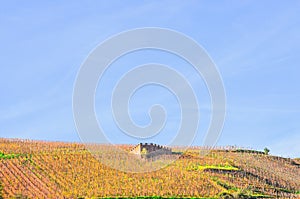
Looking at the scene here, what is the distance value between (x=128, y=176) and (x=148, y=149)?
589 centimetres

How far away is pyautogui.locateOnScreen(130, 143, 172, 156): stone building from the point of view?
1686 inches

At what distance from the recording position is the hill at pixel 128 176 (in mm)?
34250

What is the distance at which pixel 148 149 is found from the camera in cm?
4325

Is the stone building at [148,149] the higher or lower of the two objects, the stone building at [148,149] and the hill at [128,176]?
the higher

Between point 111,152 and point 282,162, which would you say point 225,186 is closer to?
point 111,152

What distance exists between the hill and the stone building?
1533 mm

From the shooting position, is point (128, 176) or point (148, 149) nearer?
point (128, 176)

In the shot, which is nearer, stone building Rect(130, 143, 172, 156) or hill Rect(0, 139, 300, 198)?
hill Rect(0, 139, 300, 198)

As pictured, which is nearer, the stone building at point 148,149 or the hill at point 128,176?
the hill at point 128,176

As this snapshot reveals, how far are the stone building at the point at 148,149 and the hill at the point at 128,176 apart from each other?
5.03 feet

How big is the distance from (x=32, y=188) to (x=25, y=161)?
224 inches

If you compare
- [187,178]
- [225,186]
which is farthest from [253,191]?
[187,178]

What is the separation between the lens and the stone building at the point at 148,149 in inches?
1686

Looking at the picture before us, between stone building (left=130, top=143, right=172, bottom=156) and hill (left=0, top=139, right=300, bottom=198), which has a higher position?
stone building (left=130, top=143, right=172, bottom=156)
